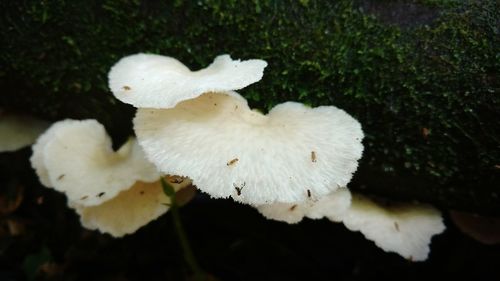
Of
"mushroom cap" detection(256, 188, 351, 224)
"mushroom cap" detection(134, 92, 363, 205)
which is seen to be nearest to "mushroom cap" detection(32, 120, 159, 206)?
"mushroom cap" detection(134, 92, 363, 205)

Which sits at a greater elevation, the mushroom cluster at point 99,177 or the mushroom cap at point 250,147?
the mushroom cap at point 250,147

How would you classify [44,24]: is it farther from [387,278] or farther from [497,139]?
[387,278]

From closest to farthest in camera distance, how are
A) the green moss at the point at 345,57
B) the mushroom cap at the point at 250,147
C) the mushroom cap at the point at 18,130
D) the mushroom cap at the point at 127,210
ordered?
the mushroom cap at the point at 250,147 → the green moss at the point at 345,57 → the mushroom cap at the point at 127,210 → the mushroom cap at the point at 18,130

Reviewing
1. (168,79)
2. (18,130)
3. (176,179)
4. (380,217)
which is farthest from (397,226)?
(18,130)

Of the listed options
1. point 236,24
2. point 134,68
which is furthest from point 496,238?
point 134,68

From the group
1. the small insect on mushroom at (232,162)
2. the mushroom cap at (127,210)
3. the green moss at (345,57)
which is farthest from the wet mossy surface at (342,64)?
the small insect on mushroom at (232,162)

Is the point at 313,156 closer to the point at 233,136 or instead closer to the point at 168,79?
the point at 233,136

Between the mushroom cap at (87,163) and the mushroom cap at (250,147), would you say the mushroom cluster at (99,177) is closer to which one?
the mushroom cap at (87,163)
